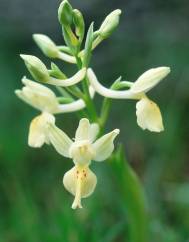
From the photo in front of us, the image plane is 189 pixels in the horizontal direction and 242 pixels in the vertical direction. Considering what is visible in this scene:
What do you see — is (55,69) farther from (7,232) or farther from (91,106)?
(7,232)

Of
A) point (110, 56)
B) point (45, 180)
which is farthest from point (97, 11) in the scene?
point (45, 180)

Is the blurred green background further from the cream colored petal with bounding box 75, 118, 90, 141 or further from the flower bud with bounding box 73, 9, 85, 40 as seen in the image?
the flower bud with bounding box 73, 9, 85, 40

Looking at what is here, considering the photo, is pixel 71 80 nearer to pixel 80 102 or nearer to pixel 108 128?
pixel 80 102

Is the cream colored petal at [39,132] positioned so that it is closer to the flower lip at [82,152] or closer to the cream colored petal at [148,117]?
the flower lip at [82,152]

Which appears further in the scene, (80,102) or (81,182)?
(80,102)

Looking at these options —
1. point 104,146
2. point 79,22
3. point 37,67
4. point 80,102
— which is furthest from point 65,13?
point 104,146

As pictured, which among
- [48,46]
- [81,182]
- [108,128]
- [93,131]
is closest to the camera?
[81,182]
